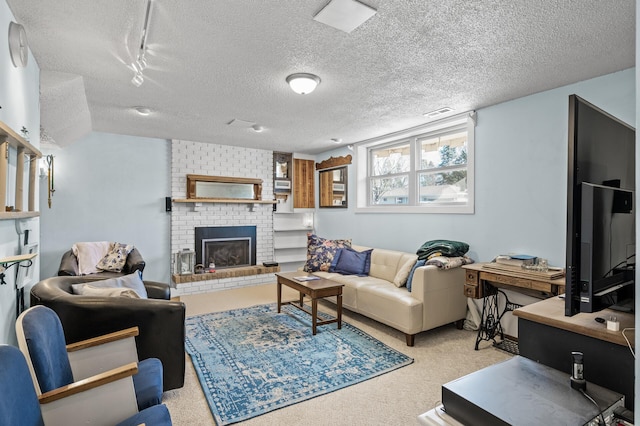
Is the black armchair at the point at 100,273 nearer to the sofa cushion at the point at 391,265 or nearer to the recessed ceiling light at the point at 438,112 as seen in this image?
the sofa cushion at the point at 391,265

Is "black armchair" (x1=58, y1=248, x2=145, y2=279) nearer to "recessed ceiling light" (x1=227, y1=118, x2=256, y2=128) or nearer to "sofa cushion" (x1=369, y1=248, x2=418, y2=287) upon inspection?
"recessed ceiling light" (x1=227, y1=118, x2=256, y2=128)

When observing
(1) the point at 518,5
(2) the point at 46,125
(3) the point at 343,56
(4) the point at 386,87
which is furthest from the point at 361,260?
(2) the point at 46,125

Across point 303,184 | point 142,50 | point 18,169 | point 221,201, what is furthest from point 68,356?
point 303,184

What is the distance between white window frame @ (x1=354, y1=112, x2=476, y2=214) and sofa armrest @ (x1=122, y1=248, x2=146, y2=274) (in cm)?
322

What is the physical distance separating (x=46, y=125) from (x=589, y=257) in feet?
15.0

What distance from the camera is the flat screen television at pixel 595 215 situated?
0.96 meters

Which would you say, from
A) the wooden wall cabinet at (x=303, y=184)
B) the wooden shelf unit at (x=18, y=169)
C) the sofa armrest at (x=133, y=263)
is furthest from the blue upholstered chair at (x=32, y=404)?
the wooden wall cabinet at (x=303, y=184)

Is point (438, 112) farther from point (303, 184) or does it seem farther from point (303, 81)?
point (303, 184)

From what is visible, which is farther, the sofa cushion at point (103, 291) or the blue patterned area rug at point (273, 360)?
the sofa cushion at point (103, 291)

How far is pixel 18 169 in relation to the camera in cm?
193

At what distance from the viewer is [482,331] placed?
10.7 ft

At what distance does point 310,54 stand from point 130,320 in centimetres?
223

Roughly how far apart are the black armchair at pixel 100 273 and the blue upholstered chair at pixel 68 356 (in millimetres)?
2320

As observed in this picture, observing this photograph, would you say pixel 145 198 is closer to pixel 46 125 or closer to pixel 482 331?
pixel 46 125
